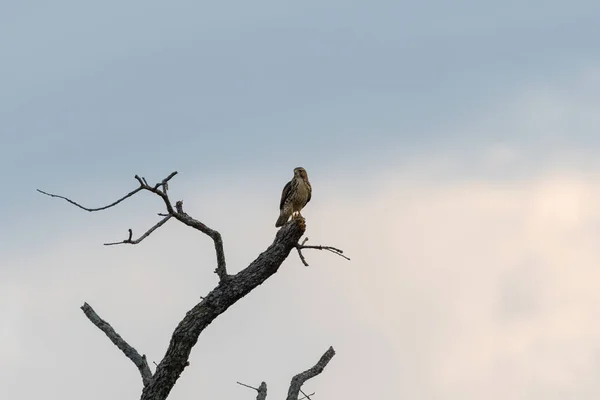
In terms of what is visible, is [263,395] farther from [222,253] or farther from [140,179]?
[140,179]

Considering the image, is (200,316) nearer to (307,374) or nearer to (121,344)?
(121,344)

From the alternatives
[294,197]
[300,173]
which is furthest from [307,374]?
[300,173]

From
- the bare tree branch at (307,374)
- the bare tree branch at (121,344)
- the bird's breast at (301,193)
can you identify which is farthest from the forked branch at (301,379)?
the bird's breast at (301,193)

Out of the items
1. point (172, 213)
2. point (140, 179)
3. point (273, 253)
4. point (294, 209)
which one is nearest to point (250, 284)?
point (273, 253)

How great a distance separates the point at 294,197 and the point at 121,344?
6197mm

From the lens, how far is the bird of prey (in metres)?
15.9

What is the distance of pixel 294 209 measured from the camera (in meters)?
16.0

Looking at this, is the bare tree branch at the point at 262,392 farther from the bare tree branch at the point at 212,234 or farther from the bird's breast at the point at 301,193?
the bird's breast at the point at 301,193

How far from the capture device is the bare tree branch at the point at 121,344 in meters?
9.97

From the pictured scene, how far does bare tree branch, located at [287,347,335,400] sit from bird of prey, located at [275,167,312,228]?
3731 mm

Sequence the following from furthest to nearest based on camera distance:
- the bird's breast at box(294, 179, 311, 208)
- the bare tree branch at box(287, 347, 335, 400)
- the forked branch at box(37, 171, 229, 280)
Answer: the bird's breast at box(294, 179, 311, 208)
the bare tree branch at box(287, 347, 335, 400)
the forked branch at box(37, 171, 229, 280)

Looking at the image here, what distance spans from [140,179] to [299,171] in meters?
8.00

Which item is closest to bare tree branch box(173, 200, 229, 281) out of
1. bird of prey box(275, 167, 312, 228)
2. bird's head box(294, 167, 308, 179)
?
bird of prey box(275, 167, 312, 228)

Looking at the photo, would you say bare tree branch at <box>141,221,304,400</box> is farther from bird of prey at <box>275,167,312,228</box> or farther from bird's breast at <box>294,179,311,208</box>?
bird's breast at <box>294,179,311,208</box>
